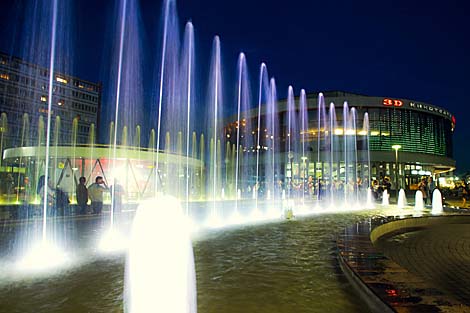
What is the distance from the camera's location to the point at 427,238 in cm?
1127

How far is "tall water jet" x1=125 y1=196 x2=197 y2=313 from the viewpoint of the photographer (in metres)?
3.83

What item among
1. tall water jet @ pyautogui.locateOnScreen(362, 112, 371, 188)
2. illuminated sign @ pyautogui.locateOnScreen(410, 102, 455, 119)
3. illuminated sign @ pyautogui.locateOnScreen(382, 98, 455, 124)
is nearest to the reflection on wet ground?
tall water jet @ pyautogui.locateOnScreen(362, 112, 371, 188)

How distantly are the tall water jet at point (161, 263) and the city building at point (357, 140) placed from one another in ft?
172

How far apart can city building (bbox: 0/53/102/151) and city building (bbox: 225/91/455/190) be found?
142 feet

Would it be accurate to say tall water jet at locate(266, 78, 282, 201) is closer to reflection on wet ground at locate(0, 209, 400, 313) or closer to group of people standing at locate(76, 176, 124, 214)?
group of people standing at locate(76, 176, 124, 214)

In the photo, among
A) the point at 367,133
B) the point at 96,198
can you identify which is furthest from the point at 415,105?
the point at 96,198

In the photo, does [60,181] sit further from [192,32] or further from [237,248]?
[237,248]

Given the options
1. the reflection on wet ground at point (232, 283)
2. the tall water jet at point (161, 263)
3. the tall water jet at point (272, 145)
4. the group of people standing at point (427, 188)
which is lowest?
the reflection on wet ground at point (232, 283)

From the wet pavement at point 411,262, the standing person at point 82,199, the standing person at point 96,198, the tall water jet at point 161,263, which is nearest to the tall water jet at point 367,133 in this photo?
the wet pavement at point 411,262

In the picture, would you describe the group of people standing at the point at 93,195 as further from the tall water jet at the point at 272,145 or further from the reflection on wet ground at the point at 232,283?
the tall water jet at the point at 272,145

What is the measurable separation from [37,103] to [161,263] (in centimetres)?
9649

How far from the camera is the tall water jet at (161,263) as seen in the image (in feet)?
12.6

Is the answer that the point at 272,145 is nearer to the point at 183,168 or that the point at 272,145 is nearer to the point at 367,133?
the point at 367,133

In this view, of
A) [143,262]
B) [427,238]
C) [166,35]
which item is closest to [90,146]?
[166,35]
